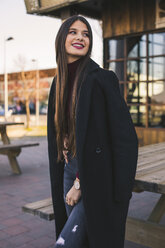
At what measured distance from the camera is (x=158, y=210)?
10.0 ft

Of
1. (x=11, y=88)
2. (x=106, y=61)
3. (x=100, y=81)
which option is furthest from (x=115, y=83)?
(x=11, y=88)

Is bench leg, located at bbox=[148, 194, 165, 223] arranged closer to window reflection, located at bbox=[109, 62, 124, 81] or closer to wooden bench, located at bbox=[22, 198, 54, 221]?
wooden bench, located at bbox=[22, 198, 54, 221]

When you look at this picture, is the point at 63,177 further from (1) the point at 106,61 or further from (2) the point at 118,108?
(1) the point at 106,61

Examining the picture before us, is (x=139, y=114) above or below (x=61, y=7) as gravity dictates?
below

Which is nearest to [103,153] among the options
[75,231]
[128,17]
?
[75,231]

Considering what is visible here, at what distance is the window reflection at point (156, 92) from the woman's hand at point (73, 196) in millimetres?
6439

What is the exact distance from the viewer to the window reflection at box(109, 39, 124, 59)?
8.64 m

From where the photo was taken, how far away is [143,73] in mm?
8406

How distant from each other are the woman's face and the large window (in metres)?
6.15

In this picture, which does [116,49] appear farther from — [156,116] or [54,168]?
[54,168]

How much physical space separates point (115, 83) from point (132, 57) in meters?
6.68

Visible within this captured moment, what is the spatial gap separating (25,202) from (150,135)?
4027 millimetres

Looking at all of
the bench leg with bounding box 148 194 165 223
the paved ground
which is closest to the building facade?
the paved ground

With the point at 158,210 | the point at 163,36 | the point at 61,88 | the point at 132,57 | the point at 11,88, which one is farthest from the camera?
the point at 11,88
